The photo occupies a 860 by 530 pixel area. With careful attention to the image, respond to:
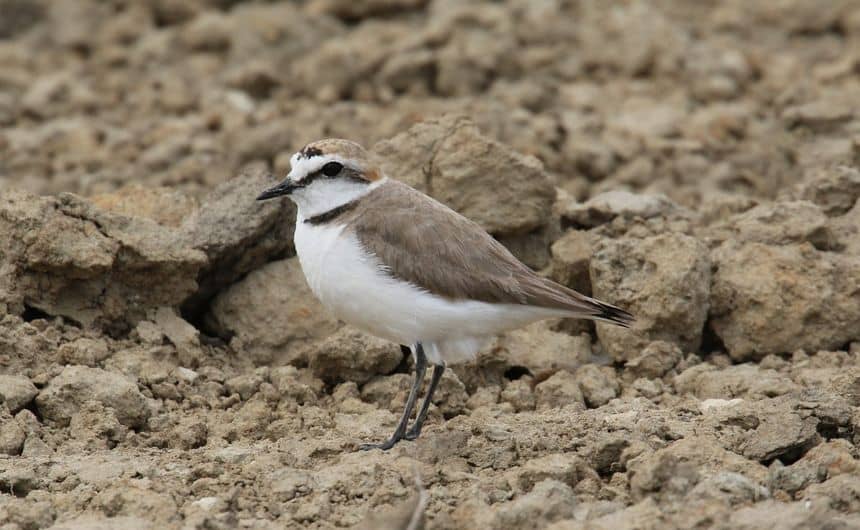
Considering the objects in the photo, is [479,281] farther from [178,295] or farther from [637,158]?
[637,158]

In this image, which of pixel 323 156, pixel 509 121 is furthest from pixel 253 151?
pixel 323 156

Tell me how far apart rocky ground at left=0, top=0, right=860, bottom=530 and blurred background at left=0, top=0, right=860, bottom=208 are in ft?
0.13

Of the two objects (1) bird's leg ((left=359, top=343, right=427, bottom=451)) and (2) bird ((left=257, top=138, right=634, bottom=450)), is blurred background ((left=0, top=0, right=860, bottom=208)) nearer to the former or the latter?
(2) bird ((left=257, top=138, right=634, bottom=450))

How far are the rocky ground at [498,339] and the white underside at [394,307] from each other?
480 mm

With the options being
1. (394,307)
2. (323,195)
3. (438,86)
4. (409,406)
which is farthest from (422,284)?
(438,86)

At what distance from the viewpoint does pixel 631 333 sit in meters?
7.48

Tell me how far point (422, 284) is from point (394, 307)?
18 cm

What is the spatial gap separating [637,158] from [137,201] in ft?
14.0

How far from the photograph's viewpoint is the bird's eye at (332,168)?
676 cm

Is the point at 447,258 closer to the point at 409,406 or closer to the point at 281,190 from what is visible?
the point at 409,406

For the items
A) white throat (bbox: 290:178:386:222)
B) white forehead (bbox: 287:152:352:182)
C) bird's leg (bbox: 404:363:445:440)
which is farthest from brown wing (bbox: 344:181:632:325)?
bird's leg (bbox: 404:363:445:440)

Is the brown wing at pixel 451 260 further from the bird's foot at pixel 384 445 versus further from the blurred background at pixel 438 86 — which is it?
the blurred background at pixel 438 86

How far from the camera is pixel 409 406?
6.52m

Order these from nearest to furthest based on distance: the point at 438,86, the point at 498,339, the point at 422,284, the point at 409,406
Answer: the point at 422,284
the point at 409,406
the point at 498,339
the point at 438,86
